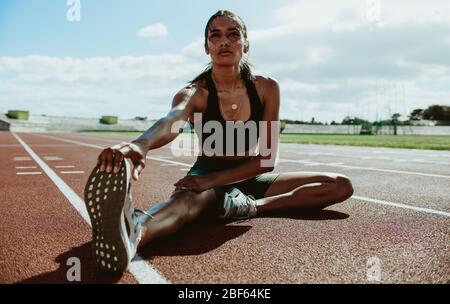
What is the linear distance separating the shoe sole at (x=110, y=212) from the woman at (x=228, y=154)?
179mm

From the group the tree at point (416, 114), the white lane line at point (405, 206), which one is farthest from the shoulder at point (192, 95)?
the tree at point (416, 114)

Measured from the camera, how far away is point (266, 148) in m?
3.84

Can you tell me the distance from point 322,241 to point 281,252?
1.45ft

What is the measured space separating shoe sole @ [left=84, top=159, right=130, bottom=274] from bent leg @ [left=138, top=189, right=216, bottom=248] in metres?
0.42

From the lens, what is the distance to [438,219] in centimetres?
400

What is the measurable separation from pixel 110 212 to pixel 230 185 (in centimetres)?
164

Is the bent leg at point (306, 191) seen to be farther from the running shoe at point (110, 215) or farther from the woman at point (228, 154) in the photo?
the running shoe at point (110, 215)

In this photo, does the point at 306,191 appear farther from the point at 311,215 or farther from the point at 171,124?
the point at 171,124

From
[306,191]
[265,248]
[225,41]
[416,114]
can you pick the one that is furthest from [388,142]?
[416,114]

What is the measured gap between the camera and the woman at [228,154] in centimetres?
312

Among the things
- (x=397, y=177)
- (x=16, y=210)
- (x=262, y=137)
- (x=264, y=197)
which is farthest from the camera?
(x=397, y=177)

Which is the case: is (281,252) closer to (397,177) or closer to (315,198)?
(315,198)
